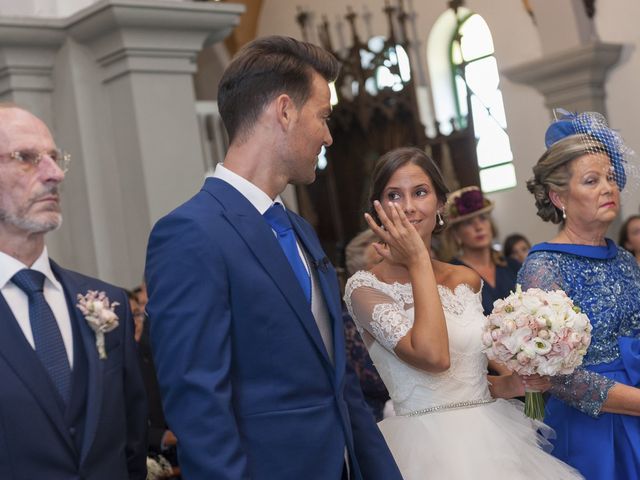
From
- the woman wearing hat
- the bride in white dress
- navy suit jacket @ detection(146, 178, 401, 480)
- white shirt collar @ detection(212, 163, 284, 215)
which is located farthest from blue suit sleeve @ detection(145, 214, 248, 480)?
the woman wearing hat

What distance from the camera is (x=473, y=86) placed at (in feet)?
43.5

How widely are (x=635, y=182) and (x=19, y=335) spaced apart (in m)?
2.08

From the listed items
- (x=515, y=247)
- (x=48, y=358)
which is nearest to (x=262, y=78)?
(x=48, y=358)

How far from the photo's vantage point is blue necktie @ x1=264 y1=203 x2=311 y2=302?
2711mm

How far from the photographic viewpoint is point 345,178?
13.8 m

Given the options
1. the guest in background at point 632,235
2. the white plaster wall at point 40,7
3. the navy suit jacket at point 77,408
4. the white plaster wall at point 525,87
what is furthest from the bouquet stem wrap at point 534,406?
the white plaster wall at point 525,87

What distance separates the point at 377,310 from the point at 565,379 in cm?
64

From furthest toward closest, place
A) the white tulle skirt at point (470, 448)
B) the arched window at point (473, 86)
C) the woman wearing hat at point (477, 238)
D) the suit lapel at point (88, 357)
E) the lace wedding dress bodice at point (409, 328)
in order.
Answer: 1. the arched window at point (473, 86)
2. the woman wearing hat at point (477, 238)
3. the lace wedding dress bodice at point (409, 328)
4. the white tulle skirt at point (470, 448)
5. the suit lapel at point (88, 357)

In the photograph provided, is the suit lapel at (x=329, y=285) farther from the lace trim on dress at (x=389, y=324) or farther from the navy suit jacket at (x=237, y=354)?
the lace trim on dress at (x=389, y=324)

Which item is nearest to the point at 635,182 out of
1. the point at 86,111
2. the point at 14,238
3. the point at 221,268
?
the point at 221,268

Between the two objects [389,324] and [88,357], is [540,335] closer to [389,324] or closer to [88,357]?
[389,324]

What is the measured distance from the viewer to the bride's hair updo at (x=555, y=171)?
3.60 m

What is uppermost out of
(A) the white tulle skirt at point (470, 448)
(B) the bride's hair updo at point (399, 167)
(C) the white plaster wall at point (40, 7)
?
(C) the white plaster wall at point (40, 7)

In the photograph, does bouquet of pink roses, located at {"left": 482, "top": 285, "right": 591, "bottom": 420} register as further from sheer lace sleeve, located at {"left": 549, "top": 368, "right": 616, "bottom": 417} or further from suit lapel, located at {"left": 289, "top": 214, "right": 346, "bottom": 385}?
suit lapel, located at {"left": 289, "top": 214, "right": 346, "bottom": 385}
